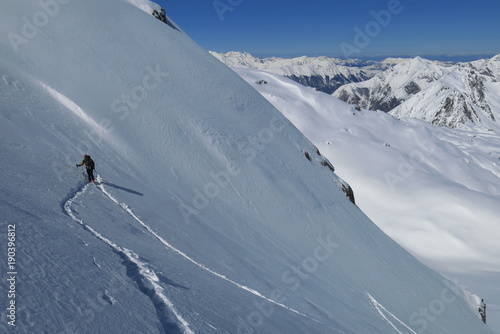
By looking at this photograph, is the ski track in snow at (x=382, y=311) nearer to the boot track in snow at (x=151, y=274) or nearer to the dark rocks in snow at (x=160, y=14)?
the boot track in snow at (x=151, y=274)

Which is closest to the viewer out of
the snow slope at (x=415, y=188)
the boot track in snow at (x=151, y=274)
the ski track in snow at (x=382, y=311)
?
the boot track in snow at (x=151, y=274)

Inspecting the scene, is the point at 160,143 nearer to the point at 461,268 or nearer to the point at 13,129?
the point at 13,129

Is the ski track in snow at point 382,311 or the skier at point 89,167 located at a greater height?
the ski track in snow at point 382,311

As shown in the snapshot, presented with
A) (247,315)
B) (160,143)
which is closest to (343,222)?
(160,143)

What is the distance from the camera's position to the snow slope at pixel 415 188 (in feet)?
138

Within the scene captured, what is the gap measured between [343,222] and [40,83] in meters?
20.3

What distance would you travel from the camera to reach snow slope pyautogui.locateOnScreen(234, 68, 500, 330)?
1657 inches

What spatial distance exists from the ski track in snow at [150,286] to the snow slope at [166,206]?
1.1 inches

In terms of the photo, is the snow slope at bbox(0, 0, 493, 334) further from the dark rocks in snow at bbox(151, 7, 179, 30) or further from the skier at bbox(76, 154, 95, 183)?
the dark rocks in snow at bbox(151, 7, 179, 30)

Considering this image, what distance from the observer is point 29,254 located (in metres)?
5.05

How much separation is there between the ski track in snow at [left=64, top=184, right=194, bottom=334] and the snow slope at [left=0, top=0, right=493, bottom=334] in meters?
0.03

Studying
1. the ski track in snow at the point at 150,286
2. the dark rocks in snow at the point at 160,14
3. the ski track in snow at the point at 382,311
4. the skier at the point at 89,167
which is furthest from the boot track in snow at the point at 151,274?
the dark rocks in snow at the point at 160,14

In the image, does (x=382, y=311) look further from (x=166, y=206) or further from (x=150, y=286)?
(x=150, y=286)

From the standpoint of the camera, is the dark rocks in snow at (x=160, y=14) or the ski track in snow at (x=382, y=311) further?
the dark rocks in snow at (x=160, y=14)
